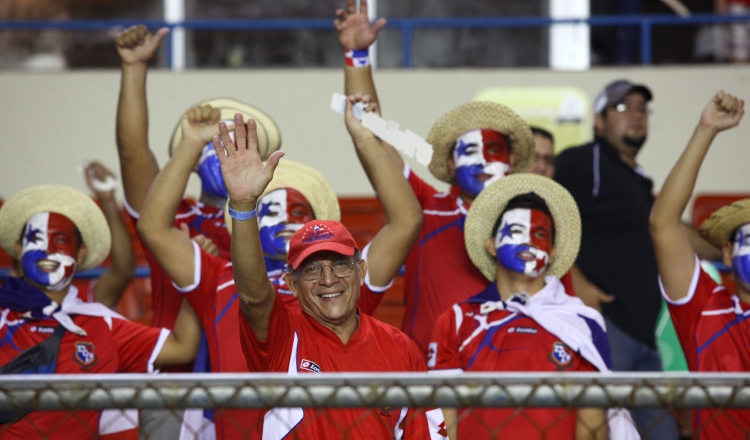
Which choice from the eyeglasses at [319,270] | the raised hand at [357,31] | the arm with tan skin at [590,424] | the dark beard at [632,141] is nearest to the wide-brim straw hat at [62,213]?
the raised hand at [357,31]

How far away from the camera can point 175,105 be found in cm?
793

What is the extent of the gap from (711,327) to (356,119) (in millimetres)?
1525

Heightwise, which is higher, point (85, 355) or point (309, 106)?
point (309, 106)

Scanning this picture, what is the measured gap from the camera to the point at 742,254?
3.58 metres

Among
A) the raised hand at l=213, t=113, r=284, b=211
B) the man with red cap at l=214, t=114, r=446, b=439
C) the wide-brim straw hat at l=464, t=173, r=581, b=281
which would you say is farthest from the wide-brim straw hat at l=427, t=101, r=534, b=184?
the raised hand at l=213, t=113, r=284, b=211

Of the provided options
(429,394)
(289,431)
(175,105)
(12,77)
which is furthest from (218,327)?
(12,77)

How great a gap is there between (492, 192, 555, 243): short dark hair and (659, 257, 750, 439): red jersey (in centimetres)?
57

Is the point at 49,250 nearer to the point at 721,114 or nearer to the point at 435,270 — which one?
the point at 435,270

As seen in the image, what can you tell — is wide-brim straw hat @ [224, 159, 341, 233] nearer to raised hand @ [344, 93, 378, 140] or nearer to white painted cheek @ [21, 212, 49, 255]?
raised hand @ [344, 93, 378, 140]

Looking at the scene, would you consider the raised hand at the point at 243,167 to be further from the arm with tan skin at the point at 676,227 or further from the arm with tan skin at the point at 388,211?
the arm with tan skin at the point at 676,227

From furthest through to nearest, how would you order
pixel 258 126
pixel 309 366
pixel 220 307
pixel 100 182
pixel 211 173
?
pixel 100 182 → pixel 258 126 → pixel 211 173 → pixel 220 307 → pixel 309 366

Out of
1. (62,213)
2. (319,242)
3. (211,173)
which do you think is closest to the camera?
(319,242)

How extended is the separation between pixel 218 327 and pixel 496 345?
1.01 metres

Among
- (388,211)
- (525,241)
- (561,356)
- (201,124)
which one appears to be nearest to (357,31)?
(201,124)
